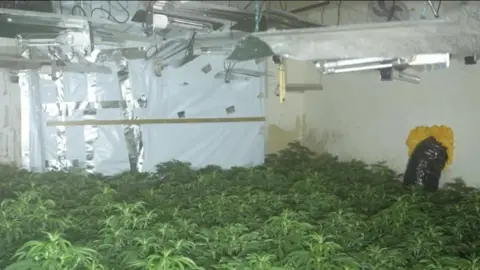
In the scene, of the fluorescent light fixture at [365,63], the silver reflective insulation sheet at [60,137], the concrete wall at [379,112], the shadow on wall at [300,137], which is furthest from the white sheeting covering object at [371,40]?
the shadow on wall at [300,137]

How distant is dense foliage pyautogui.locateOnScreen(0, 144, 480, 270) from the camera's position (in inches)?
95.0

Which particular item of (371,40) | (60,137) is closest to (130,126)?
(60,137)

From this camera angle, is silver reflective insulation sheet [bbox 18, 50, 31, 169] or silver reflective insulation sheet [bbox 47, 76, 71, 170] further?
silver reflective insulation sheet [bbox 47, 76, 71, 170]

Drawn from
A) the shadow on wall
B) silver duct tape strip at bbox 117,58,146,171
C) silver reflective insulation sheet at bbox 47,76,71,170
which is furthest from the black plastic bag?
silver reflective insulation sheet at bbox 47,76,71,170

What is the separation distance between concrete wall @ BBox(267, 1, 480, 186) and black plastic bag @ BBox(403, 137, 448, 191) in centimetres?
15

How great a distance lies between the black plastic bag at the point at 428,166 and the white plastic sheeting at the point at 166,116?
2075 millimetres

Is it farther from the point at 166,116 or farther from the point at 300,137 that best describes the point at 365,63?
the point at 300,137

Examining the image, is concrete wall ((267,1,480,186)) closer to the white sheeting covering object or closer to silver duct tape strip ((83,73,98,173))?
the white sheeting covering object

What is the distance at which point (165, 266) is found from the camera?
7.33 feet

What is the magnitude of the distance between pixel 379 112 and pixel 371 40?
2501mm

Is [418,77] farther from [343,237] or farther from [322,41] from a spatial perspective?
[343,237]

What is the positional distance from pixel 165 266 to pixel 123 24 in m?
2.55

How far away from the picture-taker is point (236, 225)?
2.84 m

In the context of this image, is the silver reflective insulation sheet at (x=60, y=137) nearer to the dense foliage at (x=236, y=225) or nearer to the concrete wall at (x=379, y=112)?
the dense foliage at (x=236, y=225)
